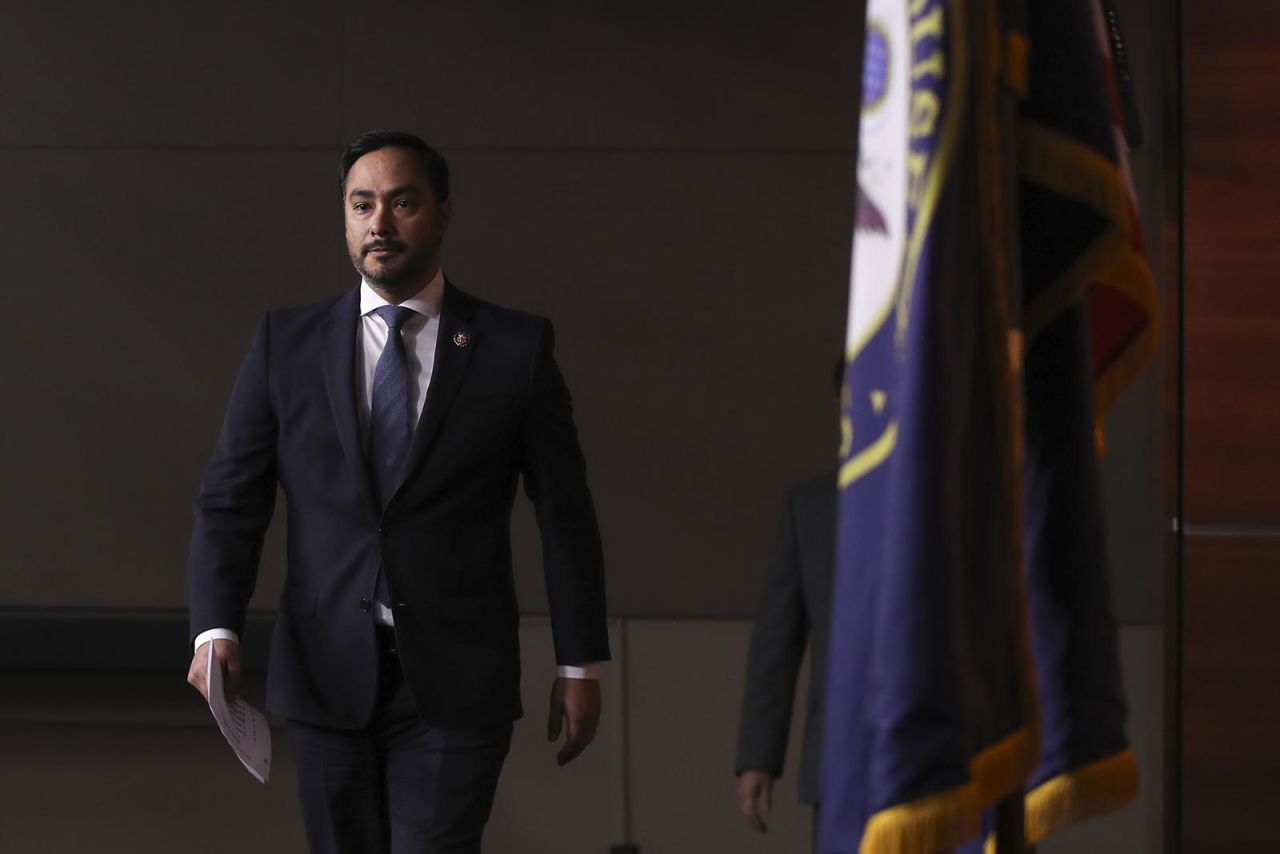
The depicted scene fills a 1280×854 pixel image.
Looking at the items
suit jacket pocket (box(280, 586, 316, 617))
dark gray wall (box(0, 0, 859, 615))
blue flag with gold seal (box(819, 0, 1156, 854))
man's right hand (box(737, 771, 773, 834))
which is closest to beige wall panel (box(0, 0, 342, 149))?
dark gray wall (box(0, 0, 859, 615))

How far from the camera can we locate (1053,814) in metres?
1.67

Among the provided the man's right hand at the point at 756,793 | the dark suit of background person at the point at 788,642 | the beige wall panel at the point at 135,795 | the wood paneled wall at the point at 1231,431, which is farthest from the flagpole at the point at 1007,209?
the beige wall panel at the point at 135,795

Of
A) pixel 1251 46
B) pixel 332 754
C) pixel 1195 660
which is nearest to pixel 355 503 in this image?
pixel 332 754

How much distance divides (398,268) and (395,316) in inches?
3.3

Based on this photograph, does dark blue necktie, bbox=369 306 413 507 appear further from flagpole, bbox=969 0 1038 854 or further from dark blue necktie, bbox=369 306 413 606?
flagpole, bbox=969 0 1038 854

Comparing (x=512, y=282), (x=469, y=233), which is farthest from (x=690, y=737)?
(x=469, y=233)

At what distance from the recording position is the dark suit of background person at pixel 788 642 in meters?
2.63

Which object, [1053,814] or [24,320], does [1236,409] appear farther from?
[24,320]

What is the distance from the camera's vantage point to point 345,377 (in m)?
2.72

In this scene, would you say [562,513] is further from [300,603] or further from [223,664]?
[223,664]

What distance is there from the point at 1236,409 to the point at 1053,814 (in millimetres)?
1990

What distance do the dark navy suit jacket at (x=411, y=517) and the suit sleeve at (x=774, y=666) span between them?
299 mm

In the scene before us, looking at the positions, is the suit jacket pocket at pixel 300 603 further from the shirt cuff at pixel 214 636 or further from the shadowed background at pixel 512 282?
the shadowed background at pixel 512 282

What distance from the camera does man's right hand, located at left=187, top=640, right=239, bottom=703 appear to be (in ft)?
8.75
